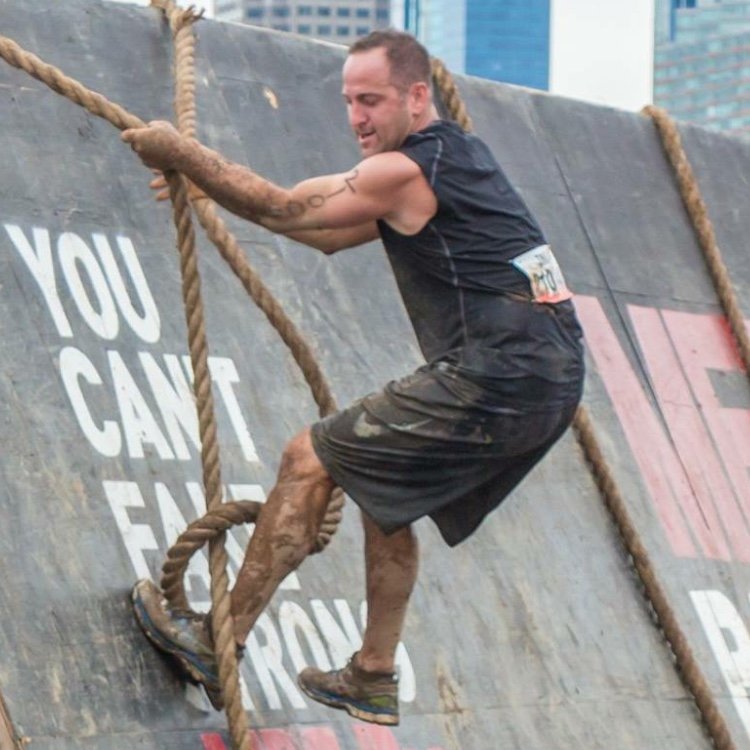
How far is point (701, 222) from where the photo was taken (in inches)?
399

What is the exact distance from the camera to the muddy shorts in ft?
21.5

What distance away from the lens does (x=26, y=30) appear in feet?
26.5

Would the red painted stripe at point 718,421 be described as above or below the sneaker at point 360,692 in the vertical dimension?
below

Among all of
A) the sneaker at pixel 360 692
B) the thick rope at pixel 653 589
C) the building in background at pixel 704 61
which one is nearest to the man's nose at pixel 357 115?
the sneaker at pixel 360 692

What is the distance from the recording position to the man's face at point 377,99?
21.3 feet

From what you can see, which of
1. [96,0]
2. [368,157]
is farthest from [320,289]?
[368,157]

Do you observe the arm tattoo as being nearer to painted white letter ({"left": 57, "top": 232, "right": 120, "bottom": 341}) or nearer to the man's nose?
the man's nose

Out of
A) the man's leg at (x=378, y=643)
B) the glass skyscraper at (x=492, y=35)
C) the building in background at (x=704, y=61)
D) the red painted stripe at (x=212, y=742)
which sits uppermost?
the man's leg at (x=378, y=643)

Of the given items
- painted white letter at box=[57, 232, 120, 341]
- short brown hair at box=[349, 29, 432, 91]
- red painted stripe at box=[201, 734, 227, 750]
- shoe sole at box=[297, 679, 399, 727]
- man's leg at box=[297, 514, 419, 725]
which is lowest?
red painted stripe at box=[201, 734, 227, 750]

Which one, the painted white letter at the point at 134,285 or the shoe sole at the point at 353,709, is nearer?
the shoe sole at the point at 353,709

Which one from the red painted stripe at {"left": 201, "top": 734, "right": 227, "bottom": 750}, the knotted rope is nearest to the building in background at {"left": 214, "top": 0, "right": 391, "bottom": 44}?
the knotted rope

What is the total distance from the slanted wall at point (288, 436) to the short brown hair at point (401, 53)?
1.49 meters

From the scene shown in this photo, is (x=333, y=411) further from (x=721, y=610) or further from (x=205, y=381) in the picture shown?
(x=721, y=610)

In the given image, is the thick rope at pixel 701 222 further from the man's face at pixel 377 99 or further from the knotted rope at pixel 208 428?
the man's face at pixel 377 99
